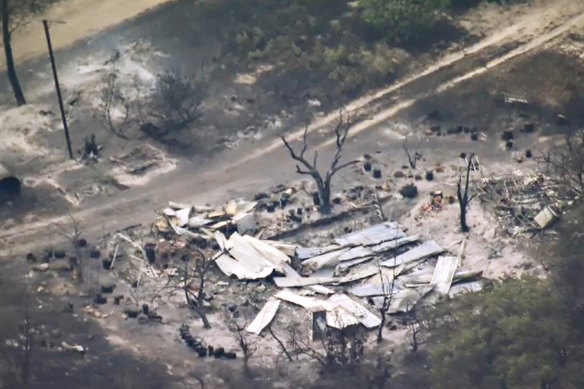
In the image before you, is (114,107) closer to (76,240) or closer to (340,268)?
(76,240)

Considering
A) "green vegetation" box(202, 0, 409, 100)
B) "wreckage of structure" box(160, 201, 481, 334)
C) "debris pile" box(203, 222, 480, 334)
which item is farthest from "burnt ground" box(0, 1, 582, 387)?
"debris pile" box(203, 222, 480, 334)

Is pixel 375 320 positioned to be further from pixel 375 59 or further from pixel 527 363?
pixel 375 59

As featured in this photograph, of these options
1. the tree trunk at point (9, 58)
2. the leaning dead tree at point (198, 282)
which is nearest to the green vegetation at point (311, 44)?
the tree trunk at point (9, 58)

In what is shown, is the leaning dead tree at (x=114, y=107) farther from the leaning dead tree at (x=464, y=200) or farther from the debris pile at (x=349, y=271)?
the leaning dead tree at (x=464, y=200)

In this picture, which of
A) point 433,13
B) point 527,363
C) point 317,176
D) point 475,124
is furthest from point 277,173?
point 527,363

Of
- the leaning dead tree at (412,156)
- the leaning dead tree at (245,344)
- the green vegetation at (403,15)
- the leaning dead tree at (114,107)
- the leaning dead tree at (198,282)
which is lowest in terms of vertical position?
the leaning dead tree at (412,156)

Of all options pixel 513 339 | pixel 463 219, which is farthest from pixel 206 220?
pixel 513 339

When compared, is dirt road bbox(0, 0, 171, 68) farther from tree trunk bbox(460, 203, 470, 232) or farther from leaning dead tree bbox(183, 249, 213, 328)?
tree trunk bbox(460, 203, 470, 232)
